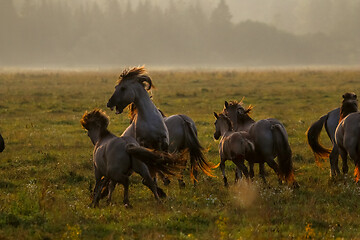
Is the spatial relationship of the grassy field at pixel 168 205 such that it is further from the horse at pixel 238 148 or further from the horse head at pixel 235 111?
the horse head at pixel 235 111

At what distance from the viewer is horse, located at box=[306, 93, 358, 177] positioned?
1260 centimetres

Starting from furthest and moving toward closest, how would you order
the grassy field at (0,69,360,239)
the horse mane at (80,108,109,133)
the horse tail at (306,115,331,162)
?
the horse tail at (306,115,331,162) < the horse mane at (80,108,109,133) < the grassy field at (0,69,360,239)

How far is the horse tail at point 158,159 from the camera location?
31.0ft

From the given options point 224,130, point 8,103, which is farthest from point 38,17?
point 224,130

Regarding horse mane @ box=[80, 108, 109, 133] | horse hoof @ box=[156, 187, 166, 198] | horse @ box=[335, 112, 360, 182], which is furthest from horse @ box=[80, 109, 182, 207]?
horse @ box=[335, 112, 360, 182]

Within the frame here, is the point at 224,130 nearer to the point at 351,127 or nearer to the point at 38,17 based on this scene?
the point at 351,127

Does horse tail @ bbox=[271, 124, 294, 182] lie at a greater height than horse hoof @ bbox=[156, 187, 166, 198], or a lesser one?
greater

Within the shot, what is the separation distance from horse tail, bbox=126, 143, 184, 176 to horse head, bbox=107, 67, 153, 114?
73.6 inches

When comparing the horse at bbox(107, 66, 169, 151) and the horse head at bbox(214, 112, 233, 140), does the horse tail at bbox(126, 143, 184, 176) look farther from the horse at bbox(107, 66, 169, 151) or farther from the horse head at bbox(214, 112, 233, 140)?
the horse head at bbox(214, 112, 233, 140)

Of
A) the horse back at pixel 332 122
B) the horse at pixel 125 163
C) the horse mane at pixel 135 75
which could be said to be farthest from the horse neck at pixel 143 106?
the horse back at pixel 332 122

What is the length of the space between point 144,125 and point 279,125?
3.04 meters

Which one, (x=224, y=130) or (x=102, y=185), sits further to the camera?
(x=224, y=130)

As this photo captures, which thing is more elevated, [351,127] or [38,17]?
[38,17]

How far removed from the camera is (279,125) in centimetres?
1161
